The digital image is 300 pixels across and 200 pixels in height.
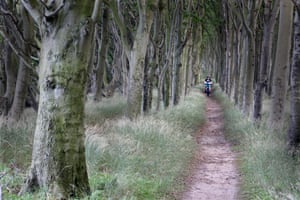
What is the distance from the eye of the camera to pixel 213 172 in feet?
31.6

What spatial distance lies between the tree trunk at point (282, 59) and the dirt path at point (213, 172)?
5.62 feet

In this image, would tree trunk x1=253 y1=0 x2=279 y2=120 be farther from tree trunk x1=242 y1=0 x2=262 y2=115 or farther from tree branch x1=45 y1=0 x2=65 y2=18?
tree branch x1=45 y1=0 x2=65 y2=18

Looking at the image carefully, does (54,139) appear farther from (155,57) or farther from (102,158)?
(155,57)

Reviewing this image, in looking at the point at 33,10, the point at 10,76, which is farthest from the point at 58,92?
the point at 10,76

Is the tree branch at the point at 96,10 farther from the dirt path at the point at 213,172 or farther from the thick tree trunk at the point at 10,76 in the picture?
the thick tree trunk at the point at 10,76

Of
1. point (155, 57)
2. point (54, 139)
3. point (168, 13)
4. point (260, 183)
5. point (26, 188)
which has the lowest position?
point (260, 183)

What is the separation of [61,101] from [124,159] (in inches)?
111

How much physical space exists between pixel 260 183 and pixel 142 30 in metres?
6.13

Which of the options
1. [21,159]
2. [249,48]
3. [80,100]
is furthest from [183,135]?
[80,100]

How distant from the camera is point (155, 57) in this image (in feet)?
49.1

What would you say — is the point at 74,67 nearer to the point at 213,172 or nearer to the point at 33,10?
the point at 33,10

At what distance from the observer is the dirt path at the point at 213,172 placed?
779 centimetres

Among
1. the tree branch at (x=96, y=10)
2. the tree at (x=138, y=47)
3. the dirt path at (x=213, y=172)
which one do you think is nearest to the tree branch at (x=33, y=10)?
the tree branch at (x=96, y=10)

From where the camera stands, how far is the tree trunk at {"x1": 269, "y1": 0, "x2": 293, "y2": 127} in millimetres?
11086
